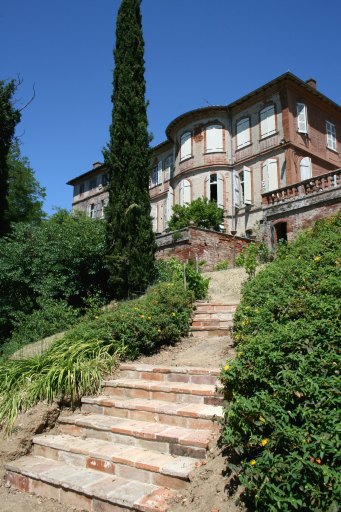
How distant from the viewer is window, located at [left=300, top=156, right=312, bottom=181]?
21250 millimetres

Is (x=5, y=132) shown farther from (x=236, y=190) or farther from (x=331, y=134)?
(x=331, y=134)

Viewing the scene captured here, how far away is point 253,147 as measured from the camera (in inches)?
904

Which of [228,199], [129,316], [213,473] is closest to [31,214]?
[228,199]

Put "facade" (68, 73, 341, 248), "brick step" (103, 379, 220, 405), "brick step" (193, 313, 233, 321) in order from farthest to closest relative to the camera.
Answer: "facade" (68, 73, 341, 248), "brick step" (193, 313, 233, 321), "brick step" (103, 379, 220, 405)

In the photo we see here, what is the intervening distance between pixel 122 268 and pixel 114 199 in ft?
7.13

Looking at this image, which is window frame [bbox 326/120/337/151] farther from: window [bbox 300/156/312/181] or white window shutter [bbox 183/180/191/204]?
white window shutter [bbox 183/180/191/204]

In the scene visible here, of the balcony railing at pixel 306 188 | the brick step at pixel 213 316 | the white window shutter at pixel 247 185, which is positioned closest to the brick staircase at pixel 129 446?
the brick step at pixel 213 316

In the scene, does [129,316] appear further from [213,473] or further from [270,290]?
[213,473]

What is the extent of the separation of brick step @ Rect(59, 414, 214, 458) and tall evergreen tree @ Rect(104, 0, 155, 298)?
21.0 ft

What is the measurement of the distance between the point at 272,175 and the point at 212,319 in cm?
1553

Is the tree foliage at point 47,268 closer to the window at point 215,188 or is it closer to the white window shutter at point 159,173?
the window at point 215,188

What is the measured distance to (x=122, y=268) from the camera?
11.2 meters

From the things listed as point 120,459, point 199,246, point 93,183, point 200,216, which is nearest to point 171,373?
point 120,459

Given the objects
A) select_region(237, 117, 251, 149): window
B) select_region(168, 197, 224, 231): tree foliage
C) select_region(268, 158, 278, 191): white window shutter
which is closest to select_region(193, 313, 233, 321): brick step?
select_region(168, 197, 224, 231): tree foliage
